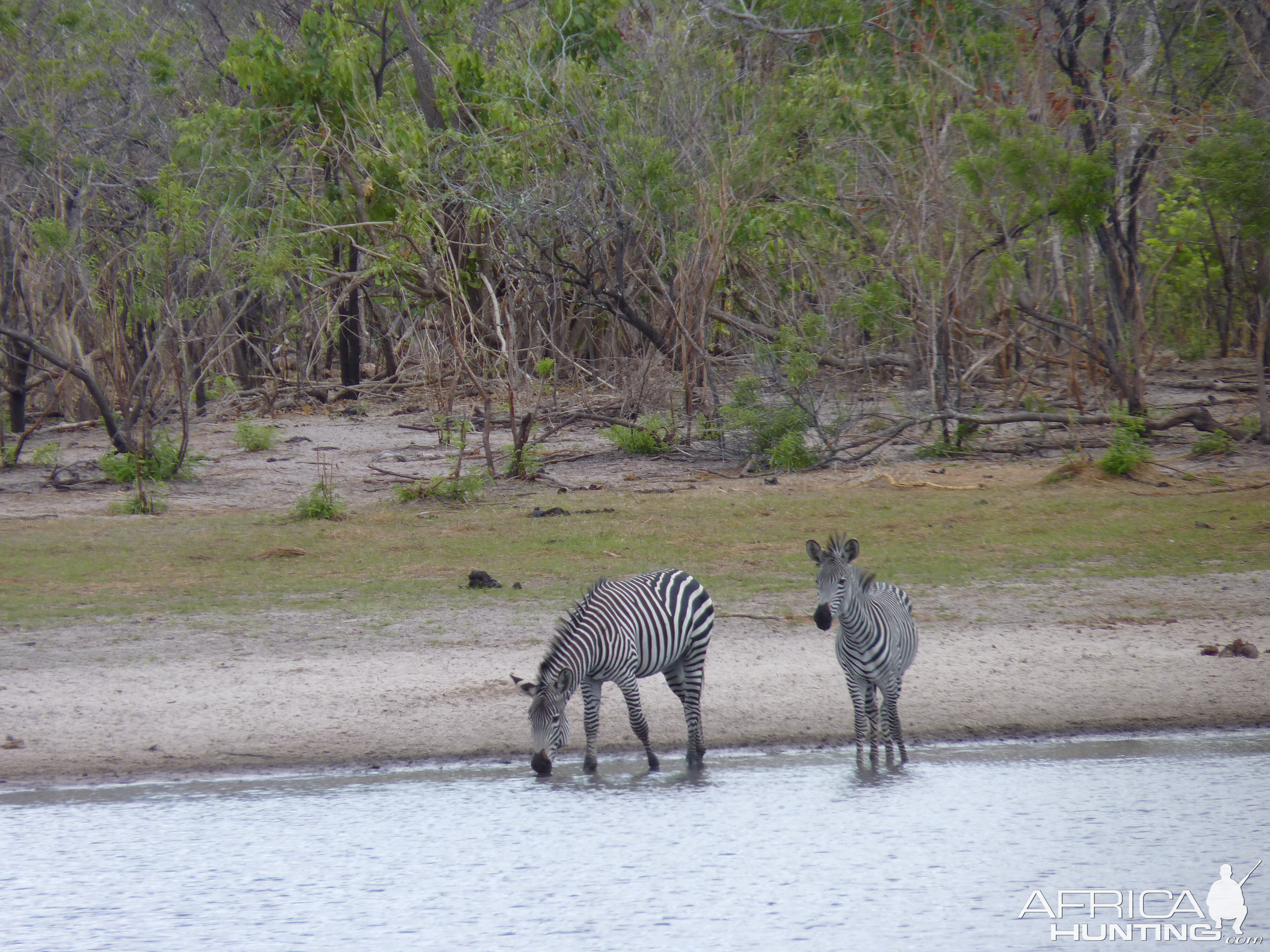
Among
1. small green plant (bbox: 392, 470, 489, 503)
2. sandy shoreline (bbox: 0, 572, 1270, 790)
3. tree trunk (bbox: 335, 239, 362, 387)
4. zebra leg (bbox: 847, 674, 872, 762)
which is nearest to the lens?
zebra leg (bbox: 847, 674, 872, 762)

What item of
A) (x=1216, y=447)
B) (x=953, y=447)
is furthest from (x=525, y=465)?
(x=1216, y=447)

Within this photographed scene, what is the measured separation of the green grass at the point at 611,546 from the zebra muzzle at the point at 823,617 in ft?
14.4

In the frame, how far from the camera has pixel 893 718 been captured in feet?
23.4

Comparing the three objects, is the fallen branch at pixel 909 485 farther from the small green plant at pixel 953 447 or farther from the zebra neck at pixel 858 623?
the zebra neck at pixel 858 623

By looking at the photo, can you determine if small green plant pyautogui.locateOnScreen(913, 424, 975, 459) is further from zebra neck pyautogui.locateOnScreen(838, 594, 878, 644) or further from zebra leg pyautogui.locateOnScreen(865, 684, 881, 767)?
zebra neck pyautogui.locateOnScreen(838, 594, 878, 644)

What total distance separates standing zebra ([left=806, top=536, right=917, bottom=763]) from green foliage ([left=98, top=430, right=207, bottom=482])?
11.0 m

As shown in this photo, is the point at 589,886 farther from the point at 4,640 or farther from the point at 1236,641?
the point at 4,640

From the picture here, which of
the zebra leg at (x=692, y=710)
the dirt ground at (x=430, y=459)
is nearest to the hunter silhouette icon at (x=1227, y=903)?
the zebra leg at (x=692, y=710)

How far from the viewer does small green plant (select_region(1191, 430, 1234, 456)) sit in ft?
51.1

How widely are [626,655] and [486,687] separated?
71.3 inches

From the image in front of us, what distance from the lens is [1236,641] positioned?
8789mm

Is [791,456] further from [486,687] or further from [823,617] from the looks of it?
[823,617]

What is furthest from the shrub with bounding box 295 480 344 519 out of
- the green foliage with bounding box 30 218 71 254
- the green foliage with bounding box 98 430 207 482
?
the green foliage with bounding box 30 218 71 254

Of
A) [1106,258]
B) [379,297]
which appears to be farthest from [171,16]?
[1106,258]
